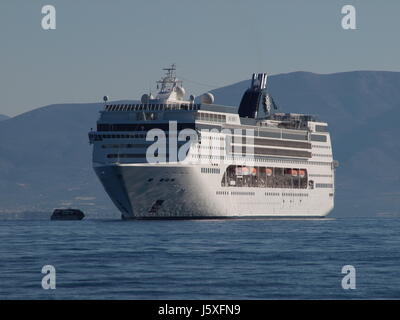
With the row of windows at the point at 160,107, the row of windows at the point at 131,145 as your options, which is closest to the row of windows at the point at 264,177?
the row of windows at the point at 160,107

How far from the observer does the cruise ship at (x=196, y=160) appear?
117250mm

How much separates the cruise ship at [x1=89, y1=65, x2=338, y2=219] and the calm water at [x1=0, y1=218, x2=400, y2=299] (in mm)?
18013

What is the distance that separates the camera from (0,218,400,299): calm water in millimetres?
52656

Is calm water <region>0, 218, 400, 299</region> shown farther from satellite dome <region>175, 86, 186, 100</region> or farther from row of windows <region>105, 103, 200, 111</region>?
satellite dome <region>175, 86, 186, 100</region>

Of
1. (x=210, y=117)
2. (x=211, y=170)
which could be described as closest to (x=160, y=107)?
(x=210, y=117)

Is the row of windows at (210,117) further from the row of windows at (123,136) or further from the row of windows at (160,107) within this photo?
the row of windows at (123,136)

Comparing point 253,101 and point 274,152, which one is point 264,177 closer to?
point 274,152

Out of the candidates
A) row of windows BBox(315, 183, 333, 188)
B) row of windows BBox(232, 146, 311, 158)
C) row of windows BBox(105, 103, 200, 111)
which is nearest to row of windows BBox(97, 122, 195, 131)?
row of windows BBox(105, 103, 200, 111)

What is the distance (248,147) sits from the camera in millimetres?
134750

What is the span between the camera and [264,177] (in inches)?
5418

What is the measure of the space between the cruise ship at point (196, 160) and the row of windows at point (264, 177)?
119 mm
